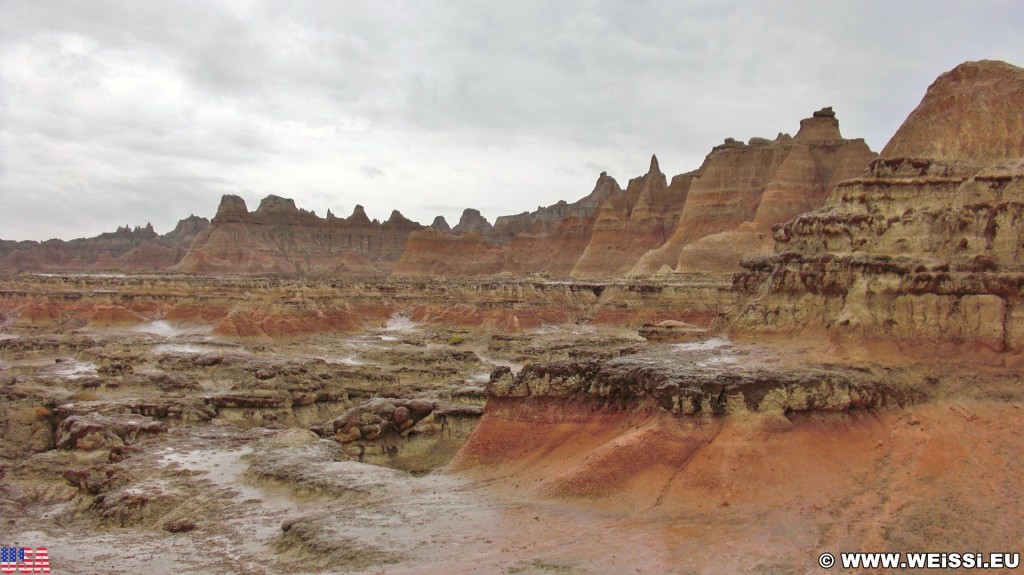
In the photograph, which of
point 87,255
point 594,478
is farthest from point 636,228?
point 87,255

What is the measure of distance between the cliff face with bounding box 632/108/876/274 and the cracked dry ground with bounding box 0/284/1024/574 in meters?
47.7

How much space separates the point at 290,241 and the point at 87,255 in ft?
140

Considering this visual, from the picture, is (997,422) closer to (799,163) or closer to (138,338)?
(138,338)

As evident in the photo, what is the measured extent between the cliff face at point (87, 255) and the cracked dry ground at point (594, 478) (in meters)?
124

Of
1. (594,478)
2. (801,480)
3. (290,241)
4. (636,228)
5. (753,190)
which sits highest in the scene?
(753,190)

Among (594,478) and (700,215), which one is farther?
(700,215)

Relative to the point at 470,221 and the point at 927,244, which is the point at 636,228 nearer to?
the point at 927,244

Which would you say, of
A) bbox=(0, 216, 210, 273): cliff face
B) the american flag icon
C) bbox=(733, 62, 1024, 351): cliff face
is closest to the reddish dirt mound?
bbox=(733, 62, 1024, 351): cliff face

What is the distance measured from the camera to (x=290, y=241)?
137375mm

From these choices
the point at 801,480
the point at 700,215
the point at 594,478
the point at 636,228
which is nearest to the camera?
the point at 801,480

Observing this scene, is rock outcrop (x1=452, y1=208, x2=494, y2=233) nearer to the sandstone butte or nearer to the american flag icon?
the sandstone butte

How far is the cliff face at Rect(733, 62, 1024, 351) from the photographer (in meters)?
14.3

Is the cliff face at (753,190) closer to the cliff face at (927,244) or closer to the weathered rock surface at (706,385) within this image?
the cliff face at (927,244)

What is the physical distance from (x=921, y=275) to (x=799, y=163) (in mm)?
59092
